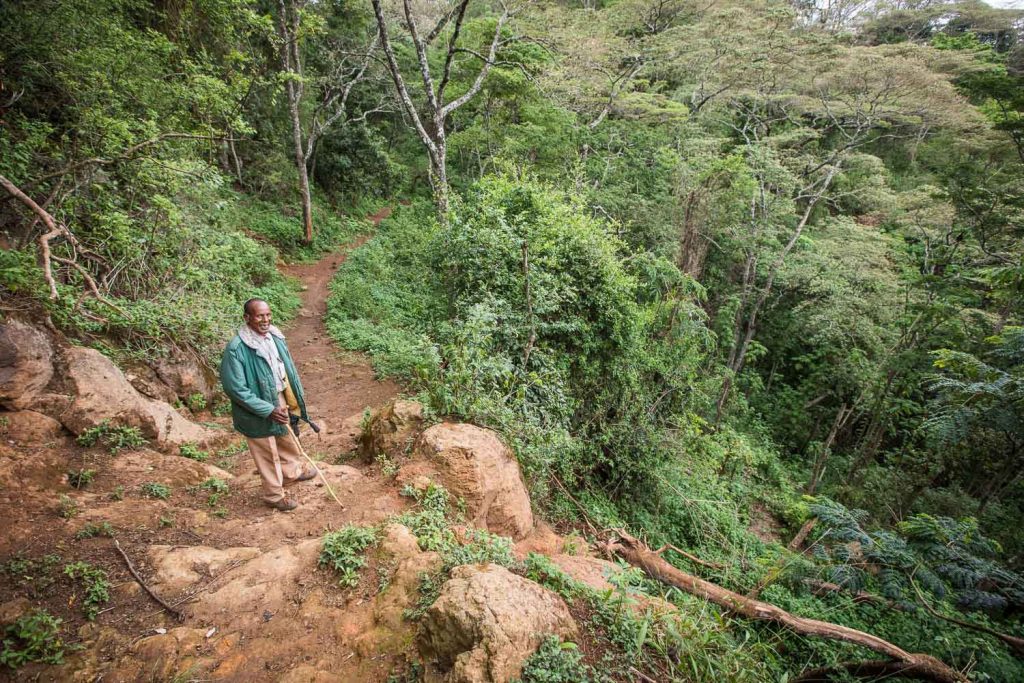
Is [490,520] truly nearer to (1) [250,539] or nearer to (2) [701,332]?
(1) [250,539]

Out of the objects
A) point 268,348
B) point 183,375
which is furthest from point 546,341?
point 183,375

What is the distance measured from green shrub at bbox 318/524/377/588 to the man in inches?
42.7

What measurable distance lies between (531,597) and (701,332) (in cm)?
738

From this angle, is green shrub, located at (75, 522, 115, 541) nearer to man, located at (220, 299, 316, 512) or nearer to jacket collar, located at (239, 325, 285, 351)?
man, located at (220, 299, 316, 512)

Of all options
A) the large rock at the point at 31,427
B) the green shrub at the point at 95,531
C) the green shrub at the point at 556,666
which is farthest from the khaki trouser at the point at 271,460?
the green shrub at the point at 556,666

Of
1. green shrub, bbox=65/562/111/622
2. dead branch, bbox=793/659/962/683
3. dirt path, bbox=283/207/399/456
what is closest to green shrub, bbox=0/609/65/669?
green shrub, bbox=65/562/111/622

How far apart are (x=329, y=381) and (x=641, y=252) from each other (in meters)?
8.11

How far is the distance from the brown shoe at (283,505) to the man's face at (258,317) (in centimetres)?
159

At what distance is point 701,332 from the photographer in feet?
29.4

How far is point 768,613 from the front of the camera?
14.8 feet

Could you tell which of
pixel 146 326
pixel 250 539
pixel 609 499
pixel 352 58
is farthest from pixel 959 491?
pixel 352 58

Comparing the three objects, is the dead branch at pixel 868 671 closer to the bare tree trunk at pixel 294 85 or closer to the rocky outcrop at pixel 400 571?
the rocky outcrop at pixel 400 571

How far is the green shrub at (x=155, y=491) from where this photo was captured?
3936mm

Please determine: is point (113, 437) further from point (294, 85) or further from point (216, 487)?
point (294, 85)
